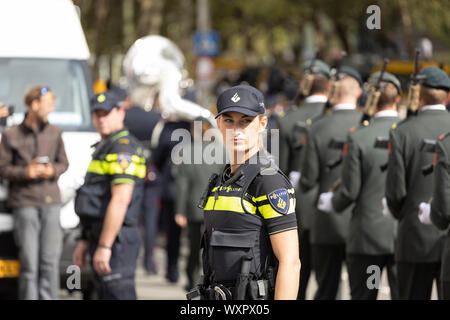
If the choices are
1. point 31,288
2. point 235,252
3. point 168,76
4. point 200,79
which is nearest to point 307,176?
point 31,288

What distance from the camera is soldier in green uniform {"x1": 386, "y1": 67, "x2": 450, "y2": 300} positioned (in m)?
7.21

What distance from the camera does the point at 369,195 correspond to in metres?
8.02

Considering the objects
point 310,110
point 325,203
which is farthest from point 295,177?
point 325,203

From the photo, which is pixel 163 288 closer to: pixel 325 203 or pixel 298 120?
pixel 298 120

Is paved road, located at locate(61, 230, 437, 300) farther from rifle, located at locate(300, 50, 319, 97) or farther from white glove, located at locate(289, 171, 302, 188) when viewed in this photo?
rifle, located at locate(300, 50, 319, 97)

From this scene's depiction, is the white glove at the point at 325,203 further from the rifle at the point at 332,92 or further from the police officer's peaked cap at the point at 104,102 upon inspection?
the police officer's peaked cap at the point at 104,102

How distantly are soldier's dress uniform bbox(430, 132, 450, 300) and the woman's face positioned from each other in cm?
183

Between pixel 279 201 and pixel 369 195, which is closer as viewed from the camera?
pixel 279 201

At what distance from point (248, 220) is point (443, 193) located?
6.34 feet

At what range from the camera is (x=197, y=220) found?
11148 mm

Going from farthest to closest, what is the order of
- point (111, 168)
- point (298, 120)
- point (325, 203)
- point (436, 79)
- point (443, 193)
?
point (298, 120)
point (325, 203)
point (111, 168)
point (436, 79)
point (443, 193)

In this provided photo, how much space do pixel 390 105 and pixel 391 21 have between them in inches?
859
